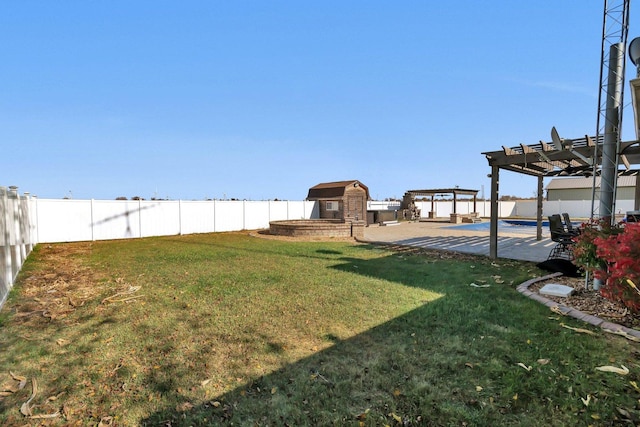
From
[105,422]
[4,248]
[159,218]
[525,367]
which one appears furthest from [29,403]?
[159,218]

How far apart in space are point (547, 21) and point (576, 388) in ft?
31.5

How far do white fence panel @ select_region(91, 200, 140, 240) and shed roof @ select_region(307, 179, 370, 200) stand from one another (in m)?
12.6

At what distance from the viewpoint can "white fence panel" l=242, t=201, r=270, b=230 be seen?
18534mm

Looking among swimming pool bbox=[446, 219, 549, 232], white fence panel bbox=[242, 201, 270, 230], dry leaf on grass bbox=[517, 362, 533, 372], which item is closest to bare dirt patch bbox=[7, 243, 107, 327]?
dry leaf on grass bbox=[517, 362, 533, 372]

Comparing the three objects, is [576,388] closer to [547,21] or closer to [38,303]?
[38,303]

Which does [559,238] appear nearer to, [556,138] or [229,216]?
[556,138]

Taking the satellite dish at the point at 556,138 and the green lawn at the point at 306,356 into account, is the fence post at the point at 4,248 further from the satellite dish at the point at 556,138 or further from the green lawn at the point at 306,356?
the satellite dish at the point at 556,138

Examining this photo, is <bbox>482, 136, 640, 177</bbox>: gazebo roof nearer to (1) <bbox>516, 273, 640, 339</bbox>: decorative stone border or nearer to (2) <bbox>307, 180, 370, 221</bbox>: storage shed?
(1) <bbox>516, 273, 640, 339</bbox>: decorative stone border

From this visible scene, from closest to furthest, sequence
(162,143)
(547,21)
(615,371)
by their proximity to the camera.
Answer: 1. (615,371)
2. (547,21)
3. (162,143)

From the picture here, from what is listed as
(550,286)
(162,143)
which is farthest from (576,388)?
(162,143)

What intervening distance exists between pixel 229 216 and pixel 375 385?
16399 millimetres

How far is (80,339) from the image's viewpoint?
338cm

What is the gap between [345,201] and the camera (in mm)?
21234

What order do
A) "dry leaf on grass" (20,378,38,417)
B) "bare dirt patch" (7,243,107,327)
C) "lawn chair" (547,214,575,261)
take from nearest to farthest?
"dry leaf on grass" (20,378,38,417), "bare dirt patch" (7,243,107,327), "lawn chair" (547,214,575,261)
